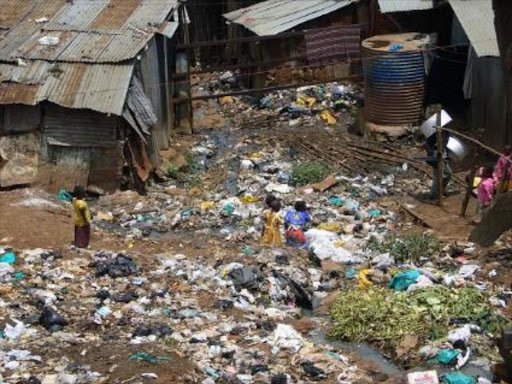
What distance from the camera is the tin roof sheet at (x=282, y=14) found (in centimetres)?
1744

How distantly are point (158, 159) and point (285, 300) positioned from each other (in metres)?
5.84

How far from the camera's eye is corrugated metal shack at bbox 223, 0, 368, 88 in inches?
664

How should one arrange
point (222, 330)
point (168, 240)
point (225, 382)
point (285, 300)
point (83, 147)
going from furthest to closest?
point (83, 147) → point (168, 240) → point (285, 300) → point (222, 330) → point (225, 382)

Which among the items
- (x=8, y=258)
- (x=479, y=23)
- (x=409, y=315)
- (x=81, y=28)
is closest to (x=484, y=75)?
(x=479, y=23)

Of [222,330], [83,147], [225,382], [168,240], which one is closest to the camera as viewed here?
[225,382]

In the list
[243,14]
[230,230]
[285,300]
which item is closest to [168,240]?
[230,230]

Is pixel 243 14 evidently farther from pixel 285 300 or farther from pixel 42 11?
pixel 285 300

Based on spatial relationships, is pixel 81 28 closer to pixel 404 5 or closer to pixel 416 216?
pixel 404 5

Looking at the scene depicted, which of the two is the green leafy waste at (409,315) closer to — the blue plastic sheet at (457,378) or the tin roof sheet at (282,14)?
the blue plastic sheet at (457,378)

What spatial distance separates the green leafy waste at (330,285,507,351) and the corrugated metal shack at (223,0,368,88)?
8470 millimetres

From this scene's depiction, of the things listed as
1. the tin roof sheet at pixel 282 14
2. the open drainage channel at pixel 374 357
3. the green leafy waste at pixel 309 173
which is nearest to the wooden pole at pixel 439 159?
the green leafy waste at pixel 309 173

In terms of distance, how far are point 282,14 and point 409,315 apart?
36.1 ft

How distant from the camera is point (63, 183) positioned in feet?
43.5

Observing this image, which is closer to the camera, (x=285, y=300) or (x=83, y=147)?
(x=285, y=300)
